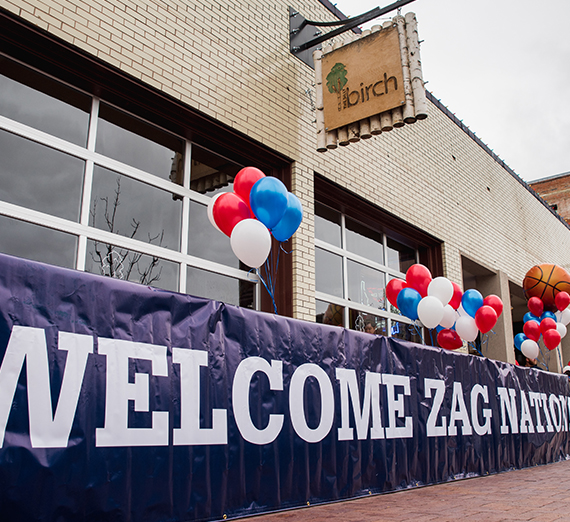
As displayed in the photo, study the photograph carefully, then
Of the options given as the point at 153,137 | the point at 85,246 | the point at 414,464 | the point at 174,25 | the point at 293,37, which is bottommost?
the point at 414,464

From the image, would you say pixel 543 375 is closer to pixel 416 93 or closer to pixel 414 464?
pixel 414 464

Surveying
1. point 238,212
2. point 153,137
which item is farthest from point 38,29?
point 238,212

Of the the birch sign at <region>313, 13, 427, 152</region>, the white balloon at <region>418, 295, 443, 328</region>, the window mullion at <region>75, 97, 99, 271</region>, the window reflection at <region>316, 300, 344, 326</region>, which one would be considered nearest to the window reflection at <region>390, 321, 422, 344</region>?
the window reflection at <region>316, 300, 344, 326</region>

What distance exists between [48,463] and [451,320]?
552cm

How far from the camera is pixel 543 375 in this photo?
8.96 metres

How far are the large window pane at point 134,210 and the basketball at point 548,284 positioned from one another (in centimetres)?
717

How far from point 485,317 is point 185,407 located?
481 cm

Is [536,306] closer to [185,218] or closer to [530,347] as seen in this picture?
[530,347]

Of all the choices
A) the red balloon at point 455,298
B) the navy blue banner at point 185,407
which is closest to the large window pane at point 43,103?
the navy blue banner at point 185,407

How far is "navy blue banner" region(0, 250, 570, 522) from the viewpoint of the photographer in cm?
314

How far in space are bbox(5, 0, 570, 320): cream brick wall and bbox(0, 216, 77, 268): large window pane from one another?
1.70m

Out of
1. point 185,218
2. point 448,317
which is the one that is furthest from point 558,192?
point 185,218

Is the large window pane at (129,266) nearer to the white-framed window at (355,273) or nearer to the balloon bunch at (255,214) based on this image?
the balloon bunch at (255,214)

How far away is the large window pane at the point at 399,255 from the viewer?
9617 millimetres
